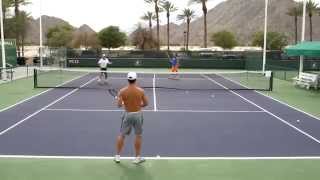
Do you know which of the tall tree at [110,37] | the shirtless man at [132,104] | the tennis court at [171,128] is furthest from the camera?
the tall tree at [110,37]

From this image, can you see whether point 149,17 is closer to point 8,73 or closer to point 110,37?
point 110,37

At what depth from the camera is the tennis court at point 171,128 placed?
11.2 m

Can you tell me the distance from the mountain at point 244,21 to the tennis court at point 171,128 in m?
123

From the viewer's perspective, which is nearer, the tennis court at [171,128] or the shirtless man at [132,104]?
the shirtless man at [132,104]

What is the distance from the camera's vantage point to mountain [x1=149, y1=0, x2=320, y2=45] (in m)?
152

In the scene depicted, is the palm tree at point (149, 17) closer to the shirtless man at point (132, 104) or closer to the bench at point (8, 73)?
the bench at point (8, 73)

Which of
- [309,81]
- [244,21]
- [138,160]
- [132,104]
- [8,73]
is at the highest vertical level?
[244,21]

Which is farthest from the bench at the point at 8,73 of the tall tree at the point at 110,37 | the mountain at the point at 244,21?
the mountain at the point at 244,21

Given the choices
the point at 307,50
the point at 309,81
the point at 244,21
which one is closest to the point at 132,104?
the point at 309,81

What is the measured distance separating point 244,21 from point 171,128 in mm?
156765

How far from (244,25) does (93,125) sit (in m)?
153

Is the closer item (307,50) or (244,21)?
(307,50)

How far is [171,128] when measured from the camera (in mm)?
14203

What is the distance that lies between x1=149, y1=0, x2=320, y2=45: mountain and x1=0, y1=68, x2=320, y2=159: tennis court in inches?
4828
